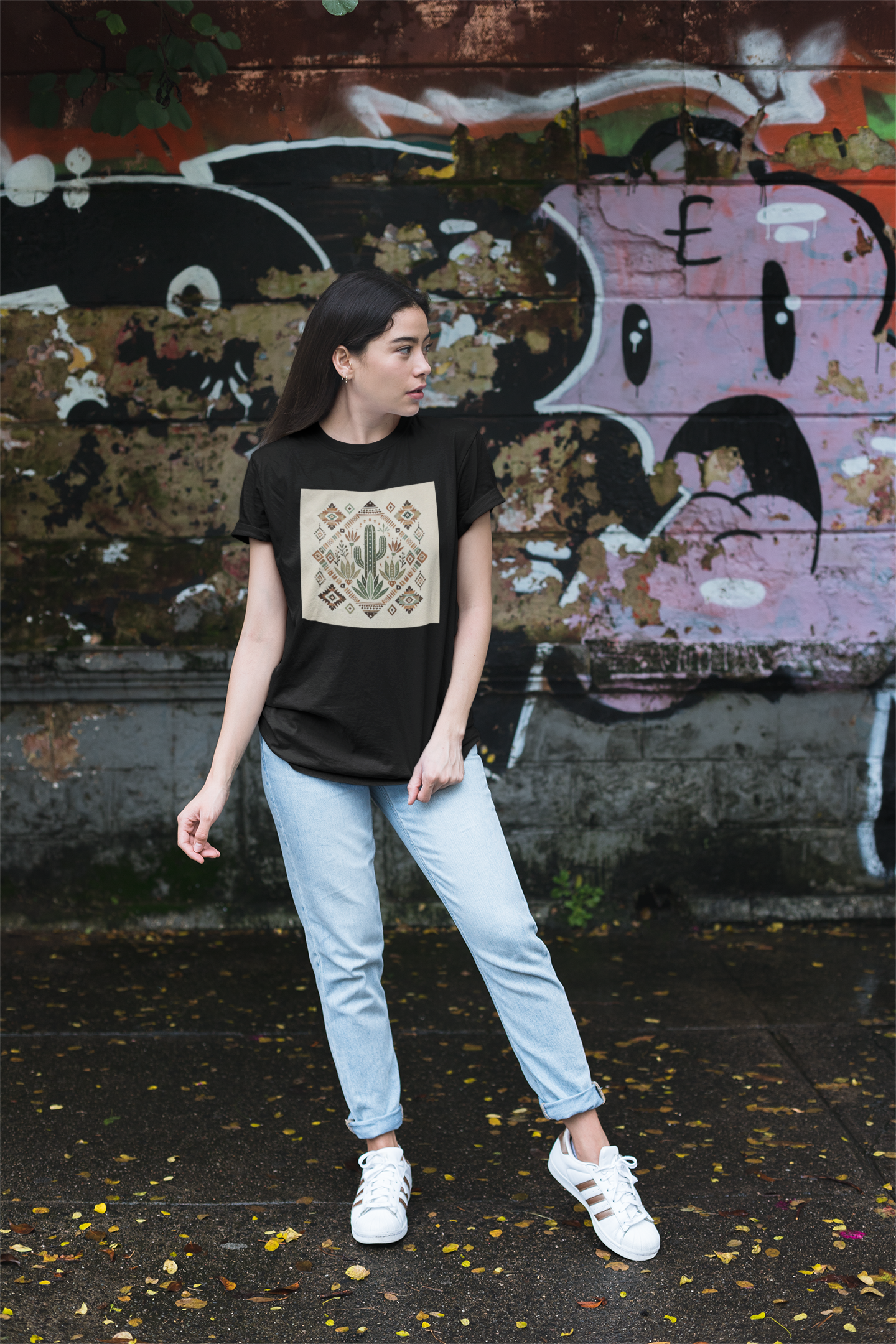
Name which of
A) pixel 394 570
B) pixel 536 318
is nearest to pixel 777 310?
pixel 536 318

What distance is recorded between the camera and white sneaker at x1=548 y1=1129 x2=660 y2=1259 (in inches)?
93.2

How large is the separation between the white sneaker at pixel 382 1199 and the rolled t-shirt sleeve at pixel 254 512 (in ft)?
4.38

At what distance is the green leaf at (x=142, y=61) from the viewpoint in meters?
3.90

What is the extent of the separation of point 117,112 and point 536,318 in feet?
5.21

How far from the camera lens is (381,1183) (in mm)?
2488

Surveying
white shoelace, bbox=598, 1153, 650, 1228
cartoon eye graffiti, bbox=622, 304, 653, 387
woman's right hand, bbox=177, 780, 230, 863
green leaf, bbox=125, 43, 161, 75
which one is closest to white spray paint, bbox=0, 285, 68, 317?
green leaf, bbox=125, 43, 161, 75

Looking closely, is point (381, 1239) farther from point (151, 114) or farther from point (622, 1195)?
point (151, 114)

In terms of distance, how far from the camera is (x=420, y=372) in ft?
7.73

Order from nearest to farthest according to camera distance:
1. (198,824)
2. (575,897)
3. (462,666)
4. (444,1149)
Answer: (198,824) < (462,666) < (444,1149) < (575,897)

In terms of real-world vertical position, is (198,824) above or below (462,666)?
below

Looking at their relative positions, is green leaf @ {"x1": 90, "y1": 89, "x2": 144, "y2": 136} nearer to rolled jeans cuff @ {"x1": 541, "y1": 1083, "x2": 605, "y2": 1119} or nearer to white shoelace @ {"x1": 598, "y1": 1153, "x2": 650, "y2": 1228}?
rolled jeans cuff @ {"x1": 541, "y1": 1083, "x2": 605, "y2": 1119}

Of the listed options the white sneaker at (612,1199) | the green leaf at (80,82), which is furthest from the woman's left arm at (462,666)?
the green leaf at (80,82)

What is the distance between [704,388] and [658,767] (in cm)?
143

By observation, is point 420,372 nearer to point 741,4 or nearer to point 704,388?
point 704,388
